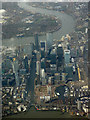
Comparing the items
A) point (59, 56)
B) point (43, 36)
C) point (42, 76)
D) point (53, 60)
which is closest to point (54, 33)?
point (43, 36)

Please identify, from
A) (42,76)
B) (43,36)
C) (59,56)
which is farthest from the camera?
(43,36)

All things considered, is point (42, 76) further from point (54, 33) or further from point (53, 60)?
point (54, 33)

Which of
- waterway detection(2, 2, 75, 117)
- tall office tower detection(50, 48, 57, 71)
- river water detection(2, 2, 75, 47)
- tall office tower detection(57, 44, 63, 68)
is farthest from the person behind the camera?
river water detection(2, 2, 75, 47)

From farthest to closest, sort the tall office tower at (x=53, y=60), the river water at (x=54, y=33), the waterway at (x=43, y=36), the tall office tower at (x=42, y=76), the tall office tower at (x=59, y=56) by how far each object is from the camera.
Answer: the river water at (x=54, y=33), the tall office tower at (x=59, y=56), the tall office tower at (x=53, y=60), the waterway at (x=43, y=36), the tall office tower at (x=42, y=76)

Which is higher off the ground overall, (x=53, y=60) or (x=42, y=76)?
(x=53, y=60)

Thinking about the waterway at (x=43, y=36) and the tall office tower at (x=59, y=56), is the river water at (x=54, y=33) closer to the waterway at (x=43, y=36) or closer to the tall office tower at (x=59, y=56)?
the waterway at (x=43, y=36)

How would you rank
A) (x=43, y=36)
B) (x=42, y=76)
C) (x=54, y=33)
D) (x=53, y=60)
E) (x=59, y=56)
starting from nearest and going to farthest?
(x=42, y=76)
(x=53, y=60)
(x=59, y=56)
(x=43, y=36)
(x=54, y=33)

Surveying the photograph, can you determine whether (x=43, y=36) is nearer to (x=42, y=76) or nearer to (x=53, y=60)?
(x=53, y=60)

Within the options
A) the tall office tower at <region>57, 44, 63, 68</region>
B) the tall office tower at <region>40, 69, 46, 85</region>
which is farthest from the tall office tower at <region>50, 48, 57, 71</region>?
the tall office tower at <region>40, 69, 46, 85</region>

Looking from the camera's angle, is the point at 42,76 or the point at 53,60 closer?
the point at 42,76

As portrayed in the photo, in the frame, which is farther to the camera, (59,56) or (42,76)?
(59,56)

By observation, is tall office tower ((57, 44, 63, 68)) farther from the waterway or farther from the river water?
the river water

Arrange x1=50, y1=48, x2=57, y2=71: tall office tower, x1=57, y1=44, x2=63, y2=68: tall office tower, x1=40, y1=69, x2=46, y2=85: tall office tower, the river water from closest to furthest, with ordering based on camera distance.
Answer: x1=40, y1=69, x2=46, y2=85: tall office tower
x1=50, y1=48, x2=57, y2=71: tall office tower
x1=57, y1=44, x2=63, y2=68: tall office tower
the river water

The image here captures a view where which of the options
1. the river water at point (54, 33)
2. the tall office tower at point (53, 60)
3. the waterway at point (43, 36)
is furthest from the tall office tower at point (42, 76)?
the river water at point (54, 33)
